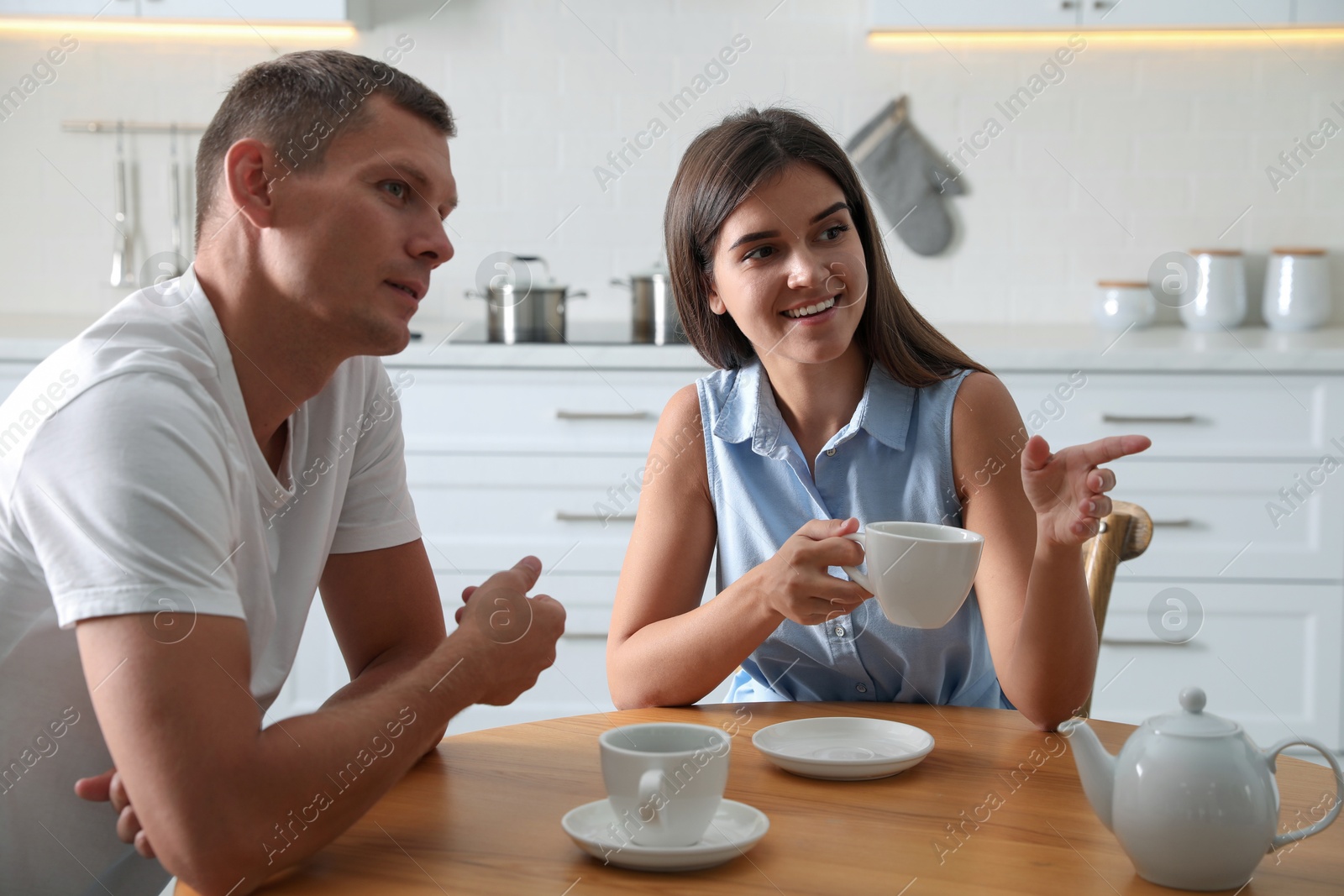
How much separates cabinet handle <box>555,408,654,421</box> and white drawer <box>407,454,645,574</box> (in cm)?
9

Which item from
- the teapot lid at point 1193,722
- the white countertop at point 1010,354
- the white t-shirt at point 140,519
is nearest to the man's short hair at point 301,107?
the white t-shirt at point 140,519

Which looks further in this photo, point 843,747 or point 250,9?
point 250,9

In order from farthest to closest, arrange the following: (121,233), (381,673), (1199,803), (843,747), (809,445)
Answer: (121,233), (809,445), (381,673), (843,747), (1199,803)

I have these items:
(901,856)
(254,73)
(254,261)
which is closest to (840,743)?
(901,856)

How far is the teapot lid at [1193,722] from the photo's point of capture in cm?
77

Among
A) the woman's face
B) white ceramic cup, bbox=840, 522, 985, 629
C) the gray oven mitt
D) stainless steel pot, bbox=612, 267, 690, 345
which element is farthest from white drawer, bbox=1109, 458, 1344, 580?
white ceramic cup, bbox=840, 522, 985, 629

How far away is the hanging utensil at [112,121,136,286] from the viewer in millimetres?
3314

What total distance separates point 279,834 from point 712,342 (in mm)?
990

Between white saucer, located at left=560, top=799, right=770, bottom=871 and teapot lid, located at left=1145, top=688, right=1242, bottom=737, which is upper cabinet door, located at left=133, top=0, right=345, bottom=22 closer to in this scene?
white saucer, located at left=560, top=799, right=770, bottom=871

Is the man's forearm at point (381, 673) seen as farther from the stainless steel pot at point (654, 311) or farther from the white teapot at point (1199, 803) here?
the stainless steel pot at point (654, 311)

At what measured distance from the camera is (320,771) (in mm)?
833

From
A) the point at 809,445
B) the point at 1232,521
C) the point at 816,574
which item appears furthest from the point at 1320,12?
the point at 816,574

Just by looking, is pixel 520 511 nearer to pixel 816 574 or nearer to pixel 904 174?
Result: pixel 904 174

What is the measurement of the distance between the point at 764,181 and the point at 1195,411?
1590mm
